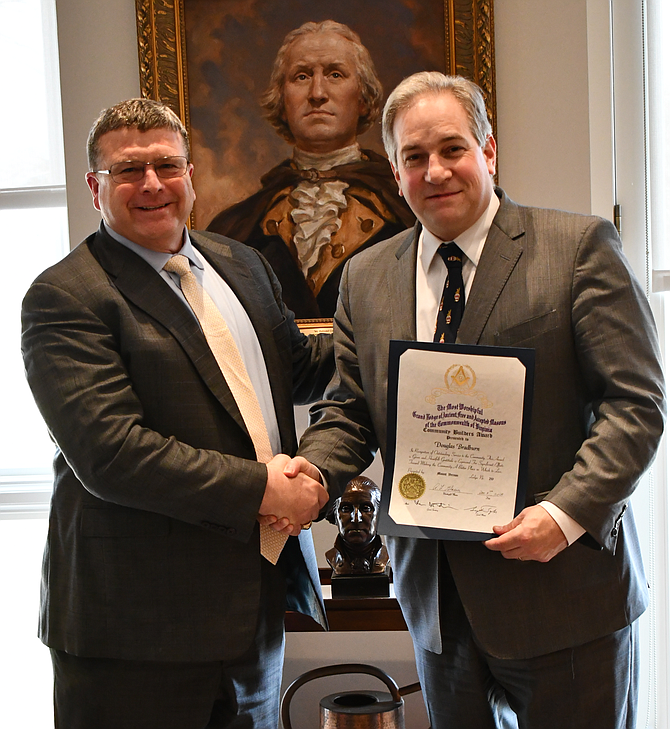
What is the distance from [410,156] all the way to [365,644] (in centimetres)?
198

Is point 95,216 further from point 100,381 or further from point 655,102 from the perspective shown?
point 655,102

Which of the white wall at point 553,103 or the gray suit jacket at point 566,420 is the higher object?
the white wall at point 553,103

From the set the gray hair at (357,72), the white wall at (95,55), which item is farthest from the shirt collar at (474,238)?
the white wall at (95,55)

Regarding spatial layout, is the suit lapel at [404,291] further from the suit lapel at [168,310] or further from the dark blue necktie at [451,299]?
the suit lapel at [168,310]

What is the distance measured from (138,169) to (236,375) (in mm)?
549

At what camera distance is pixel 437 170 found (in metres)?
1.69

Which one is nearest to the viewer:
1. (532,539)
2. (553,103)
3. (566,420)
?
(532,539)

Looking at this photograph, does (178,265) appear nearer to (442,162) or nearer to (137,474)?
(137,474)

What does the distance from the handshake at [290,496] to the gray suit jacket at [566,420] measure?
0.79 ft

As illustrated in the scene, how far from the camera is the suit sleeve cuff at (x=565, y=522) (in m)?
1.57

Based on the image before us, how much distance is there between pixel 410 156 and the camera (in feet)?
5.72

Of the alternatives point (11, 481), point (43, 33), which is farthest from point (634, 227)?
point (11, 481)

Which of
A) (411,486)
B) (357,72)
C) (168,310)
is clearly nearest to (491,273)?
(411,486)

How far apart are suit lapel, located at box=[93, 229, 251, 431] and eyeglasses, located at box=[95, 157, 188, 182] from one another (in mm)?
189
